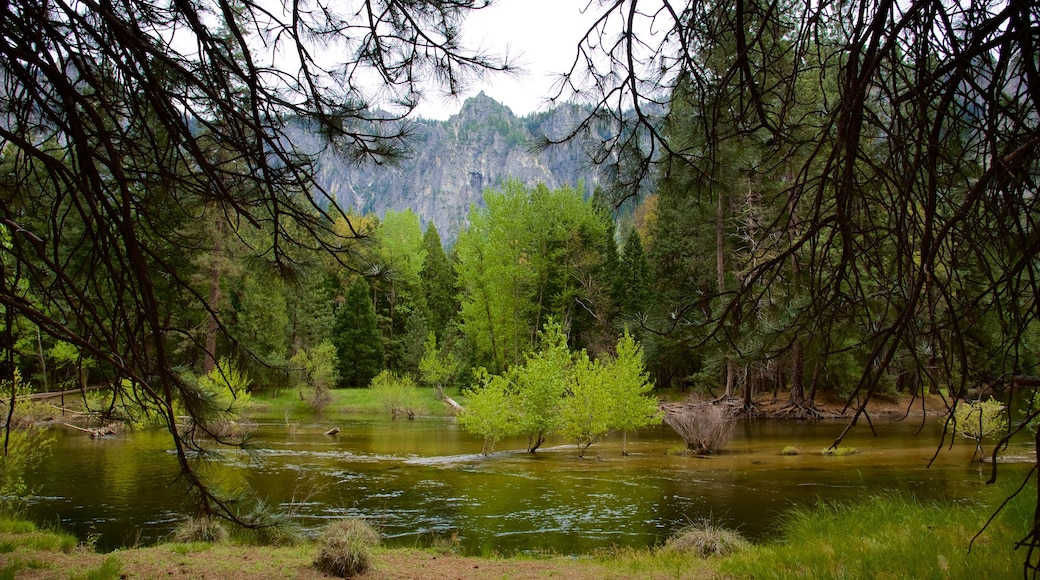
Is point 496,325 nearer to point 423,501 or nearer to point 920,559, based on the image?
point 423,501

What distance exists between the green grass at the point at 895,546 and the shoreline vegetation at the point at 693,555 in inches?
0.4

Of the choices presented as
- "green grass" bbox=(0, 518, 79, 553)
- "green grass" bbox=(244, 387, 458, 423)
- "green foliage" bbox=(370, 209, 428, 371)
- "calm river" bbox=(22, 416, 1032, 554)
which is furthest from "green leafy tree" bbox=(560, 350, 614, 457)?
"green foliage" bbox=(370, 209, 428, 371)

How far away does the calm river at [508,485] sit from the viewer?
28.1 feet

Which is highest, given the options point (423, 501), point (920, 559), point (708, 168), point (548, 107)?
point (548, 107)

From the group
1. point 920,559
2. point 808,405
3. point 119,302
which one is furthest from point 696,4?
point 808,405

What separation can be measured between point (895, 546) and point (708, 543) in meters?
1.91

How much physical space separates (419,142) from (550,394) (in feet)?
43.0

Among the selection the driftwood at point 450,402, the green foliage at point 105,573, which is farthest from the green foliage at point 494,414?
the driftwood at point 450,402

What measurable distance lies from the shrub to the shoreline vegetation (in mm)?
7304

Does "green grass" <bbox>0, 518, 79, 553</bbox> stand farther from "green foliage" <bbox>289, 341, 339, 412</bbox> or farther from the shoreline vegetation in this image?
"green foliage" <bbox>289, 341, 339, 412</bbox>

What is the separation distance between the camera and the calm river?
8.57 metres

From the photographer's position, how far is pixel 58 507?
951 cm

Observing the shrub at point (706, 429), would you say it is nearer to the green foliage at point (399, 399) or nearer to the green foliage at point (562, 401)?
the green foliage at point (562, 401)

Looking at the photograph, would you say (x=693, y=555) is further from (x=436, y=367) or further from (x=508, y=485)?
(x=436, y=367)
